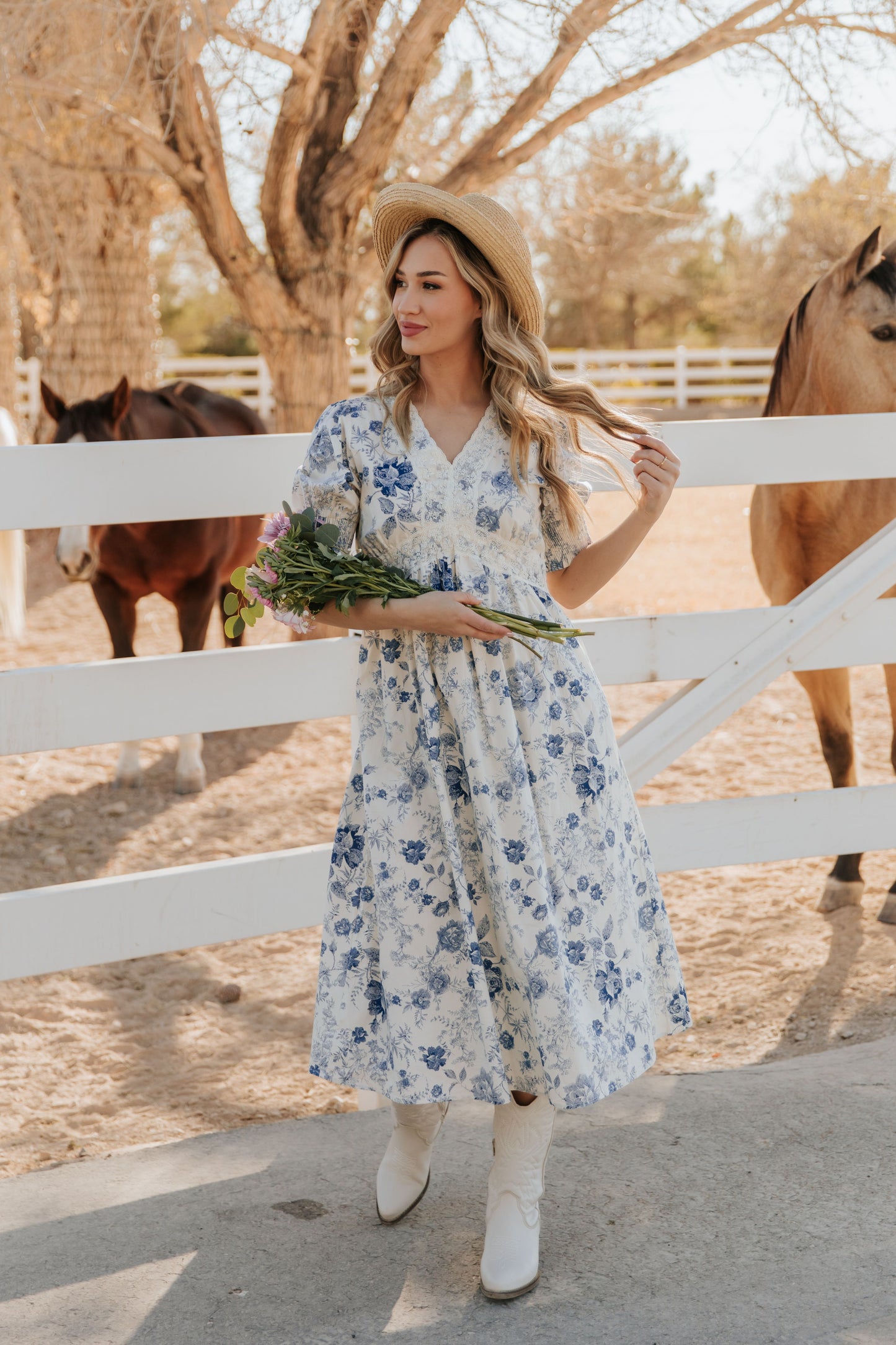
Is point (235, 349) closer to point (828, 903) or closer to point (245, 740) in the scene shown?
point (245, 740)

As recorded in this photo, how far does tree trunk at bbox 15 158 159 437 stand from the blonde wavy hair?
8.63m

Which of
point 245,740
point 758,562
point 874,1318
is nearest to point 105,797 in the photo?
point 245,740

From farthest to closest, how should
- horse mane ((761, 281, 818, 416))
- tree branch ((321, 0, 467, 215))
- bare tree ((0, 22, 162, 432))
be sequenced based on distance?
bare tree ((0, 22, 162, 432))
tree branch ((321, 0, 467, 215))
horse mane ((761, 281, 818, 416))

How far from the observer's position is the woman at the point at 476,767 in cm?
203

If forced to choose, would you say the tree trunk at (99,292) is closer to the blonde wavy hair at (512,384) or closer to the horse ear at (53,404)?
the horse ear at (53,404)

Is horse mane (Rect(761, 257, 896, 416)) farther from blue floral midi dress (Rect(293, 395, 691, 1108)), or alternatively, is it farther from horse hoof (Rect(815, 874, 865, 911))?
blue floral midi dress (Rect(293, 395, 691, 1108))

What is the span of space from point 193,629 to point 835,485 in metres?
2.95

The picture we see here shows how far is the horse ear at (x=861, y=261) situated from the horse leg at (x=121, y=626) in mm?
3184

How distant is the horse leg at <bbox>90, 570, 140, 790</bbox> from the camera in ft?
17.8

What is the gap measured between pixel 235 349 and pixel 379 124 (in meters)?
25.9

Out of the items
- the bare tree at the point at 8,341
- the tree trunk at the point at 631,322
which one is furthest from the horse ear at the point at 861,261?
the tree trunk at the point at 631,322

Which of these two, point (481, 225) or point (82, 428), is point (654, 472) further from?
point (82, 428)

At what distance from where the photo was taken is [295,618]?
212cm

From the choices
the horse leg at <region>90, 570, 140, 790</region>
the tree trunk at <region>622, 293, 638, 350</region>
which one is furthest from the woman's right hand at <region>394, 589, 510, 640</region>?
the tree trunk at <region>622, 293, 638, 350</region>
